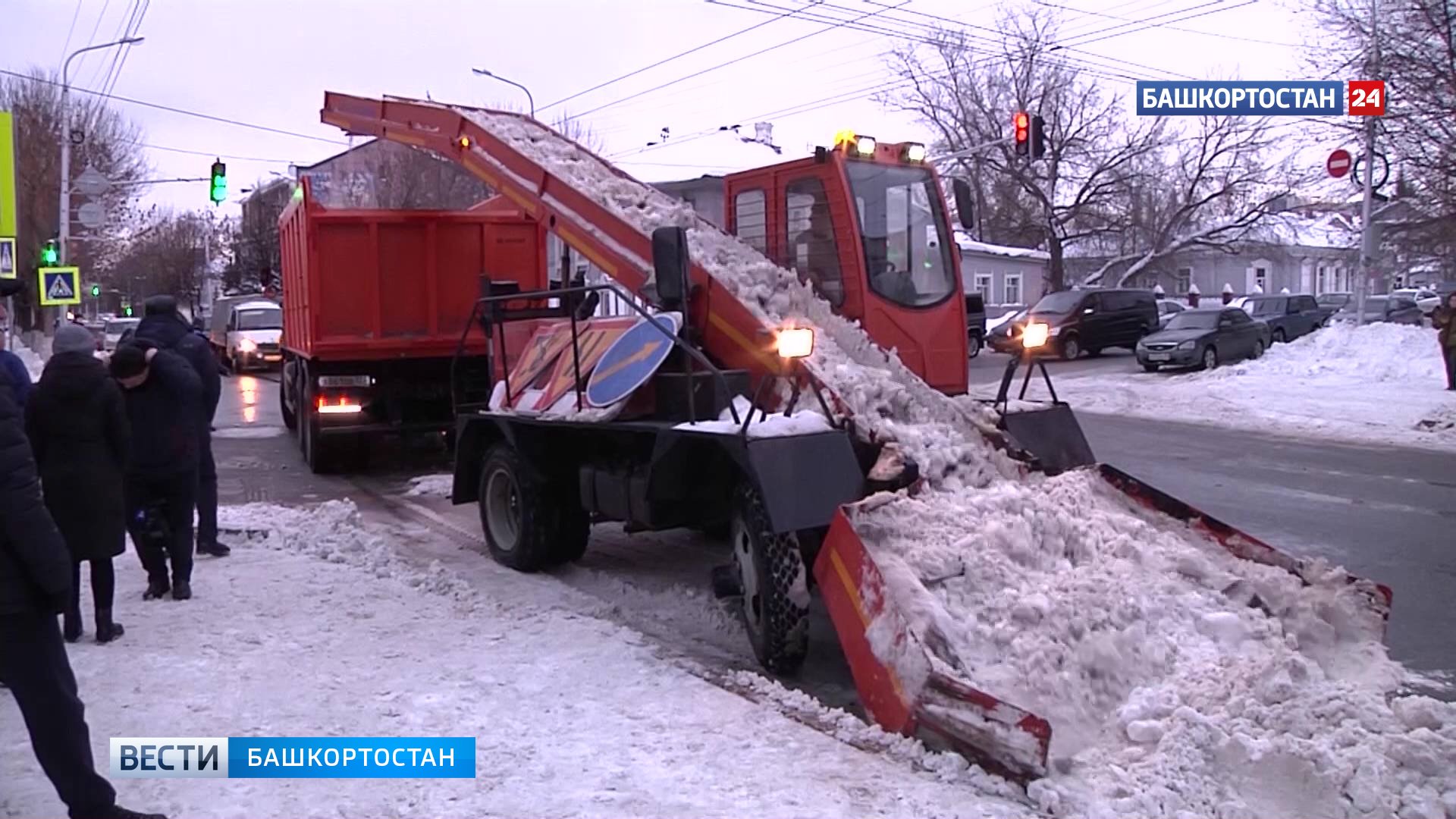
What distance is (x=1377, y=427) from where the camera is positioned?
1698 centimetres

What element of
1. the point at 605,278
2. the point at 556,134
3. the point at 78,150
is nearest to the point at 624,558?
the point at 605,278

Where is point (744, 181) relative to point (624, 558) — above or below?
above

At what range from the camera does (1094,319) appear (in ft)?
106

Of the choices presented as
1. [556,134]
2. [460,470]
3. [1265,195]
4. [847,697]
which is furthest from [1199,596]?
[1265,195]

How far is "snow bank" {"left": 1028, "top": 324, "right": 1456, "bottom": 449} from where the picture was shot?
1723 centimetres

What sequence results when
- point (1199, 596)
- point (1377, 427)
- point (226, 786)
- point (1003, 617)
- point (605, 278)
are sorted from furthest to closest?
1. point (1377, 427)
2. point (605, 278)
3. point (1199, 596)
4. point (1003, 617)
5. point (226, 786)

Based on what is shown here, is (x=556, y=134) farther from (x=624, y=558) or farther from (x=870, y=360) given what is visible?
(x=870, y=360)

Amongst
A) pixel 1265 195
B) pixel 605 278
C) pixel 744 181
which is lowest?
pixel 605 278

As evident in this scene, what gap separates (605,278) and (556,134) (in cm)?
254

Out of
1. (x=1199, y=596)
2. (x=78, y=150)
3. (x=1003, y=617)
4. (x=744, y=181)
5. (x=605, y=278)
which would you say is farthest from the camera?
(x=78, y=150)

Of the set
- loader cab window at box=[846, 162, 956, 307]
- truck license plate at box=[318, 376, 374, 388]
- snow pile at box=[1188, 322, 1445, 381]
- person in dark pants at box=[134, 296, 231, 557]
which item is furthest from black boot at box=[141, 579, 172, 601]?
snow pile at box=[1188, 322, 1445, 381]

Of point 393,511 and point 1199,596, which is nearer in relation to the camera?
point 1199,596

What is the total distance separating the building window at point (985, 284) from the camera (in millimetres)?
50062

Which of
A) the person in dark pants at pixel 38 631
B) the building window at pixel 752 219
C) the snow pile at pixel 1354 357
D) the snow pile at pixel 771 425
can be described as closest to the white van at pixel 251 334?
the snow pile at pixel 1354 357
